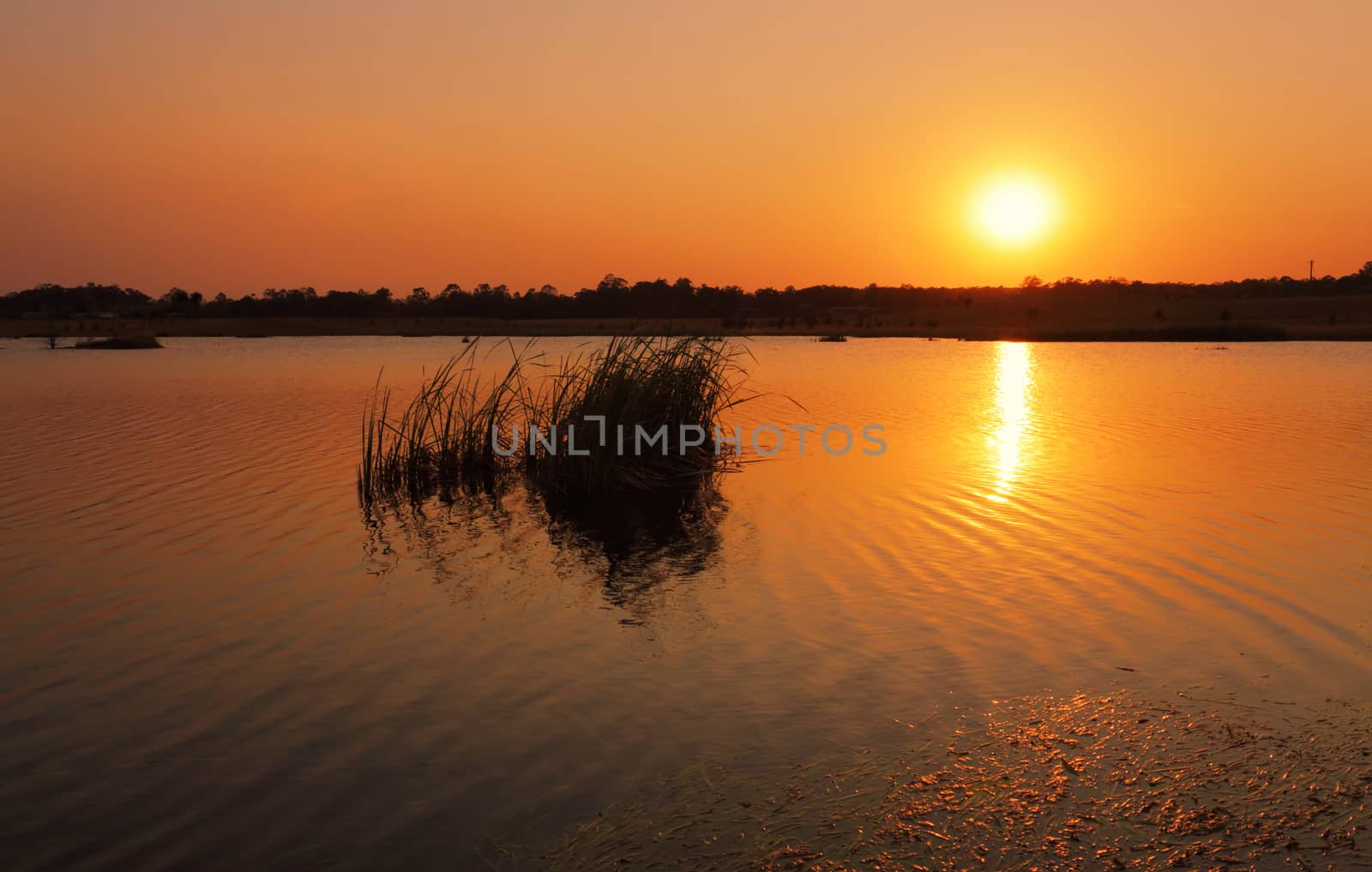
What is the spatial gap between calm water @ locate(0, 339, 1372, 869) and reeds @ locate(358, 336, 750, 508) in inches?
37.1

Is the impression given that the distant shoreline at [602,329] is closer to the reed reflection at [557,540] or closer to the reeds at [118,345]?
the reeds at [118,345]

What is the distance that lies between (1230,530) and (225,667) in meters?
10.6

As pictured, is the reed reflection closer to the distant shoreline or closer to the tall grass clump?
the tall grass clump

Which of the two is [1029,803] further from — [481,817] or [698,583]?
[698,583]

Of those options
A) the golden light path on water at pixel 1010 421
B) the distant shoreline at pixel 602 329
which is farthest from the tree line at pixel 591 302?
the golden light path on water at pixel 1010 421

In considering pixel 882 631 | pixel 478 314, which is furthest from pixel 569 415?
pixel 478 314

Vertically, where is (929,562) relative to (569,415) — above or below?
below

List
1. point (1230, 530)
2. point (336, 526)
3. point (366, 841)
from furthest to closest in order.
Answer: point (336, 526) < point (1230, 530) < point (366, 841)

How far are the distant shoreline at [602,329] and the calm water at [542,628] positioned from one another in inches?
2228

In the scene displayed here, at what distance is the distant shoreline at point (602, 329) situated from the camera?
242 feet

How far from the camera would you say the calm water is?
5340mm

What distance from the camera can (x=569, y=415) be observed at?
15.7 m

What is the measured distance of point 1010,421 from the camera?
23.8 metres

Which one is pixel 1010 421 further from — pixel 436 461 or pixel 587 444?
pixel 436 461
